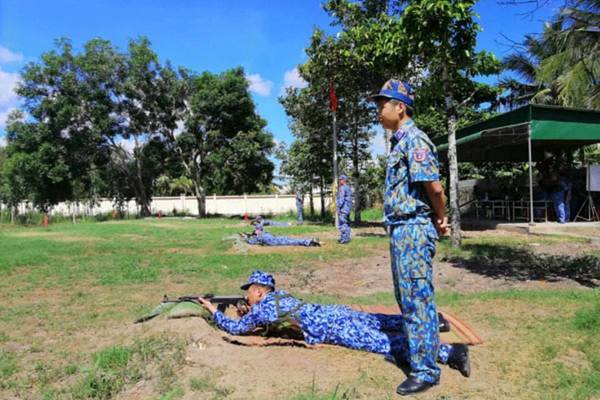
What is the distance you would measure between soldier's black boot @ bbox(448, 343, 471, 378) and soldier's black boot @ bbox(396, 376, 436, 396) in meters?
0.38

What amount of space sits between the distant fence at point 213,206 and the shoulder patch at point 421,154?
29.6 m

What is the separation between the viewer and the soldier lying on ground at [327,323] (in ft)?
13.4

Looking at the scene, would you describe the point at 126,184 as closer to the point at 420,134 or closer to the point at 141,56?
the point at 141,56

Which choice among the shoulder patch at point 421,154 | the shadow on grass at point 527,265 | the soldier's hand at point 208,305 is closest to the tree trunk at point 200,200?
the shadow on grass at point 527,265

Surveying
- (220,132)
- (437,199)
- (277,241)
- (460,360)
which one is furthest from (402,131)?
(220,132)

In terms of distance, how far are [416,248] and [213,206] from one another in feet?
107

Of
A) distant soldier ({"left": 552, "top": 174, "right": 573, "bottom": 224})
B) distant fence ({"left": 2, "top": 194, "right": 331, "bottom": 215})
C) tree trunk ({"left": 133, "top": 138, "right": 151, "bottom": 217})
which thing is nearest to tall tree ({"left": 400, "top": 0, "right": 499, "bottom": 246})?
distant soldier ({"left": 552, "top": 174, "right": 573, "bottom": 224})

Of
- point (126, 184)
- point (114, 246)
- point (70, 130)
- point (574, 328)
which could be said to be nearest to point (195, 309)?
point (574, 328)

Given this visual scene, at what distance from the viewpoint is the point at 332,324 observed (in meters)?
4.26

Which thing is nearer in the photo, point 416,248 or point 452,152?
point 416,248

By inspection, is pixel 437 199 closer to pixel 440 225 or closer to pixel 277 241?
pixel 440 225

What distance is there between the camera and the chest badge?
11.1 ft

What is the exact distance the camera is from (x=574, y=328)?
4.75 metres

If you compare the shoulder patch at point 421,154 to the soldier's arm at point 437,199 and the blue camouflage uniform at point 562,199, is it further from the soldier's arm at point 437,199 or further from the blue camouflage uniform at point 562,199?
the blue camouflage uniform at point 562,199
